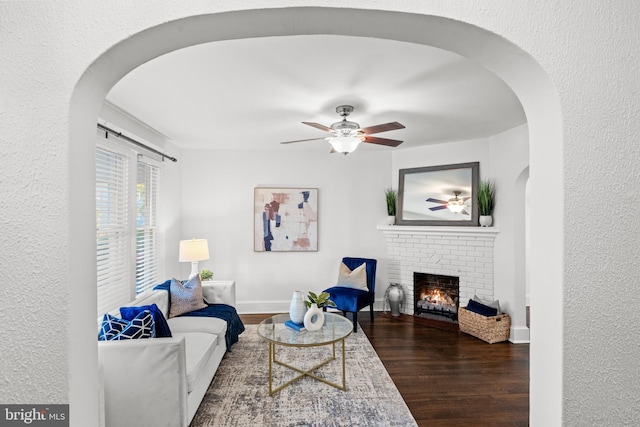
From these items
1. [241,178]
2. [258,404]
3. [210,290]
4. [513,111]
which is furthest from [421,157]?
[258,404]

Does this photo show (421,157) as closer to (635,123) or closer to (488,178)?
(488,178)

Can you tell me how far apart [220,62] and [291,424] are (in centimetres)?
248

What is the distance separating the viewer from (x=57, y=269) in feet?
2.99

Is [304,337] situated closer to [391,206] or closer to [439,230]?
[439,230]

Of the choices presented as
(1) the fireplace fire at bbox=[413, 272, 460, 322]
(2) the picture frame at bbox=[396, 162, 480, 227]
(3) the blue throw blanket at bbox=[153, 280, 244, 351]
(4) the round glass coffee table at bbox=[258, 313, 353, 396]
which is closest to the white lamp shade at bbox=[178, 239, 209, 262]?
(3) the blue throw blanket at bbox=[153, 280, 244, 351]

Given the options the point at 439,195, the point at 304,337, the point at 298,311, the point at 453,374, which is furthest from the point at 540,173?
the point at 439,195

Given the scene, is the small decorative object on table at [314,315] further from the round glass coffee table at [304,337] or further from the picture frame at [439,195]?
the picture frame at [439,195]

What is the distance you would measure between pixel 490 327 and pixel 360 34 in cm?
377

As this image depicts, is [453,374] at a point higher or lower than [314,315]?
lower

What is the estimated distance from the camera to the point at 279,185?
16.4ft

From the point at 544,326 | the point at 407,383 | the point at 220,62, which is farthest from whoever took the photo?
the point at 407,383

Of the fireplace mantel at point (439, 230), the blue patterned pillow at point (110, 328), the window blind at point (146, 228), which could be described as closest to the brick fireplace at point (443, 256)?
the fireplace mantel at point (439, 230)

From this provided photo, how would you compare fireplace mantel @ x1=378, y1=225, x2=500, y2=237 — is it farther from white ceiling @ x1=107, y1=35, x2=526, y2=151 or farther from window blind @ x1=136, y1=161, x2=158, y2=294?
window blind @ x1=136, y1=161, x2=158, y2=294

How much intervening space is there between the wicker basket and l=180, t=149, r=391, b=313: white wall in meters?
1.45
